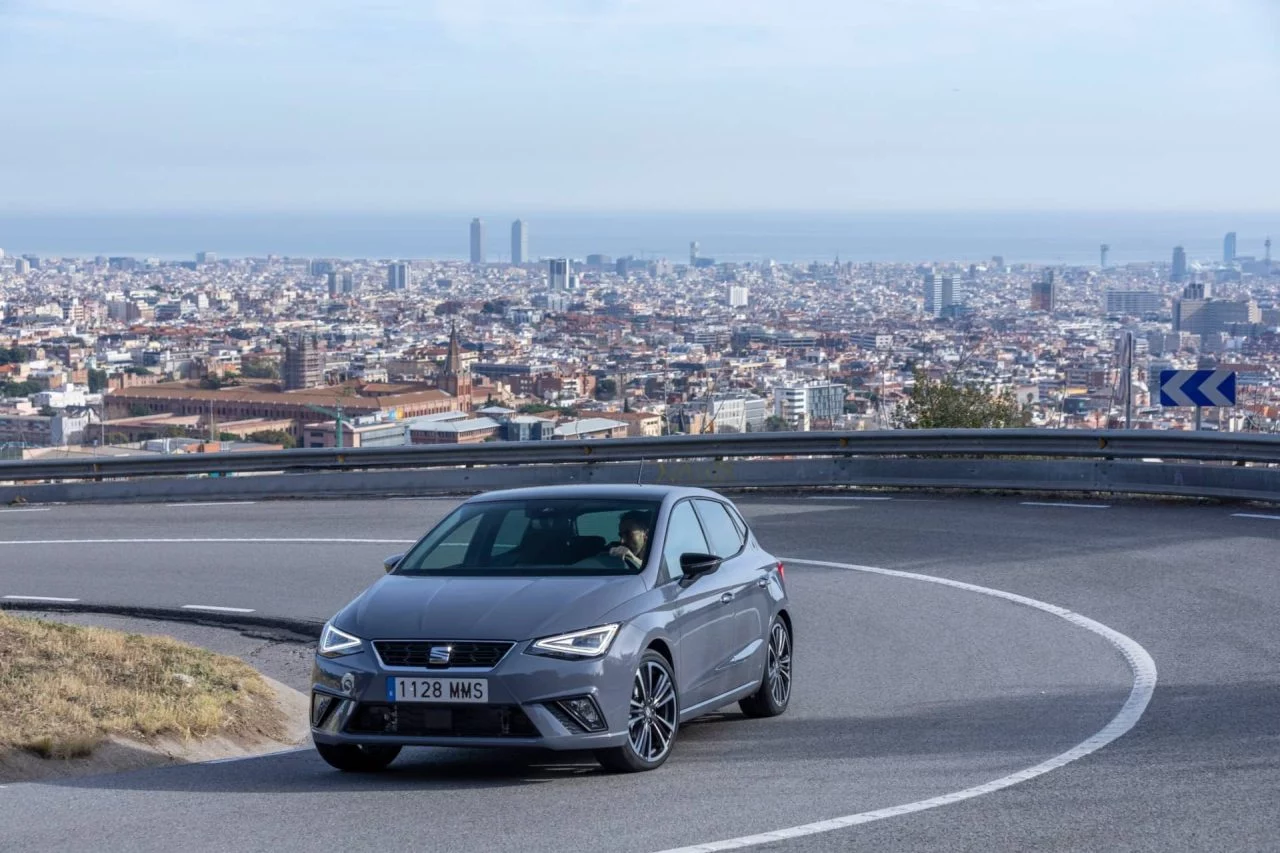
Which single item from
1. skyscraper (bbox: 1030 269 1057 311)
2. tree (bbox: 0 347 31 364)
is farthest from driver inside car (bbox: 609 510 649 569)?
skyscraper (bbox: 1030 269 1057 311)

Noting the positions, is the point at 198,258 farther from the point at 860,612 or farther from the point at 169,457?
the point at 860,612

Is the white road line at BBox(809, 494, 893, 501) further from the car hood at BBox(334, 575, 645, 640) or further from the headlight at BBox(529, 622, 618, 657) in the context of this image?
the headlight at BBox(529, 622, 618, 657)

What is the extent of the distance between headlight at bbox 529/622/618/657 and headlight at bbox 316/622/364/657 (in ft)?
2.88

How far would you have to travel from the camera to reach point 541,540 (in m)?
8.70

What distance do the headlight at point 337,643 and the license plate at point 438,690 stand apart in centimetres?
31

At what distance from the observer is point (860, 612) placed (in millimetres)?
13672

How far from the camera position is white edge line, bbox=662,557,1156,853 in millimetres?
6402

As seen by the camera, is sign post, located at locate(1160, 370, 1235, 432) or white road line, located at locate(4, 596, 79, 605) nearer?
white road line, located at locate(4, 596, 79, 605)

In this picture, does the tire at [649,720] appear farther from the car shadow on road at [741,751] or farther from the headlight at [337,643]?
the headlight at [337,643]

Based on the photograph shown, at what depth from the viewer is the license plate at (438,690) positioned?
24.4ft

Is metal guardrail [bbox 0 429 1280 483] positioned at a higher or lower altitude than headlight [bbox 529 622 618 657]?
lower

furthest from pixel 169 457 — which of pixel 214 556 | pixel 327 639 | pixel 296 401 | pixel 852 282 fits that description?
pixel 852 282

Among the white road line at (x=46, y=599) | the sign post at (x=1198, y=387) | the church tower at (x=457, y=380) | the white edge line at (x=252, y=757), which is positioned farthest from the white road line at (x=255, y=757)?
the church tower at (x=457, y=380)

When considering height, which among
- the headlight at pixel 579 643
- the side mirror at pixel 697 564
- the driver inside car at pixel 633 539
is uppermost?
the driver inside car at pixel 633 539
